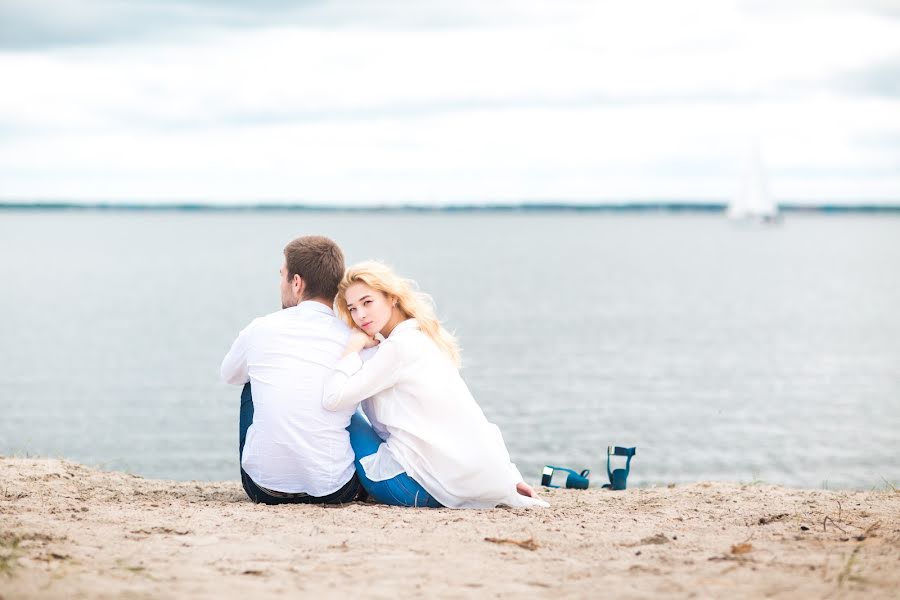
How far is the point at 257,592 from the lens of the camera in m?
4.43

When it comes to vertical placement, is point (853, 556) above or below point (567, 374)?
below

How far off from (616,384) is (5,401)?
11.8 meters

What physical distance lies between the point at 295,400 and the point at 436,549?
1623 mm

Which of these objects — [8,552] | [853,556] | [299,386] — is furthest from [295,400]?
[853,556]

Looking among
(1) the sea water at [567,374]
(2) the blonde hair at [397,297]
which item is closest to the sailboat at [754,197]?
(1) the sea water at [567,374]

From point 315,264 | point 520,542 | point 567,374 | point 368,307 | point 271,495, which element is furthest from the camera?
point 567,374

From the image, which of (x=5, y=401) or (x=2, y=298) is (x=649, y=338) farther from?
(x=2, y=298)

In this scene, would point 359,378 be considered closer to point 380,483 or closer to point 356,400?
point 356,400

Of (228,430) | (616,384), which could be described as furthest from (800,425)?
(228,430)

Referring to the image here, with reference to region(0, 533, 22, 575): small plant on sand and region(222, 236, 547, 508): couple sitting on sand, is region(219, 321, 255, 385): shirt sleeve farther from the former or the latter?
region(0, 533, 22, 575): small plant on sand

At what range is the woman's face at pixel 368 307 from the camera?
6.43 meters

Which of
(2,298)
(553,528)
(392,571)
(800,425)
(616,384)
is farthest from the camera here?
(2,298)

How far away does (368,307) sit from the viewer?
6457mm

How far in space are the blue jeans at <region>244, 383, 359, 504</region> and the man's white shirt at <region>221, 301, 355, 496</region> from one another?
0.05 metres
